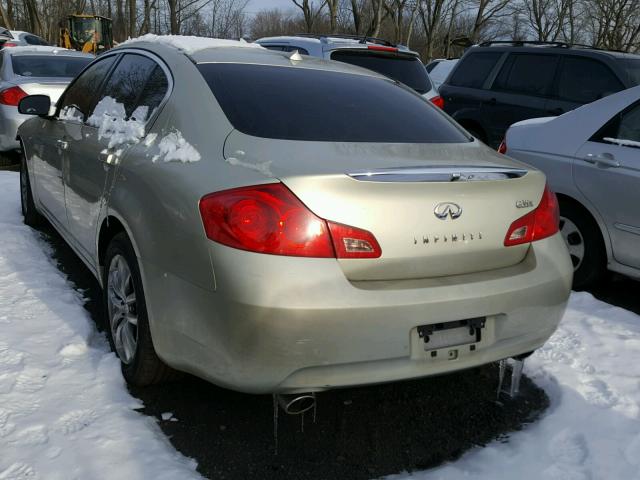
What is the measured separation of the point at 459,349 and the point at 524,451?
1.85ft

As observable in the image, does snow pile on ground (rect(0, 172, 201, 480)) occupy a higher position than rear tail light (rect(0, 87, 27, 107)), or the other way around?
rear tail light (rect(0, 87, 27, 107))

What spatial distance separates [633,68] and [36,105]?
20.4 feet

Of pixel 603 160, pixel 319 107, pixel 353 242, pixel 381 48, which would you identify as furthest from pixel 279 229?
pixel 381 48

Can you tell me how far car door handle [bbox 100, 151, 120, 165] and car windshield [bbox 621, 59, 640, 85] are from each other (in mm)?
6054

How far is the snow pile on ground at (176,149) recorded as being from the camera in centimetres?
246

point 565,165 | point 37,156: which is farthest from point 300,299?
point 37,156

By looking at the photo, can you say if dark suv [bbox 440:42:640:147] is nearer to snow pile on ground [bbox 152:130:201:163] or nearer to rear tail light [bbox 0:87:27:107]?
rear tail light [bbox 0:87:27:107]

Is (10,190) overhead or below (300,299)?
below

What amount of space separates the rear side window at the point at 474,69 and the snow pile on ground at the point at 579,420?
5.39 meters

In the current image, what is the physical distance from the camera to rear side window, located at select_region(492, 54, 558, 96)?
7.68m

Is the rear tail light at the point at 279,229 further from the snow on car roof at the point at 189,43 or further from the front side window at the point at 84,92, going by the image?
the front side window at the point at 84,92

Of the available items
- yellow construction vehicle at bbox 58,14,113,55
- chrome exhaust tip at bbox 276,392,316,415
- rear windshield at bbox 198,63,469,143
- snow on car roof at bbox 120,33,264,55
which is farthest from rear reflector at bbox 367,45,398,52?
yellow construction vehicle at bbox 58,14,113,55

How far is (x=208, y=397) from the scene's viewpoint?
9.43ft

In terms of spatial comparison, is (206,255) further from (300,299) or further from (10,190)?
(10,190)
